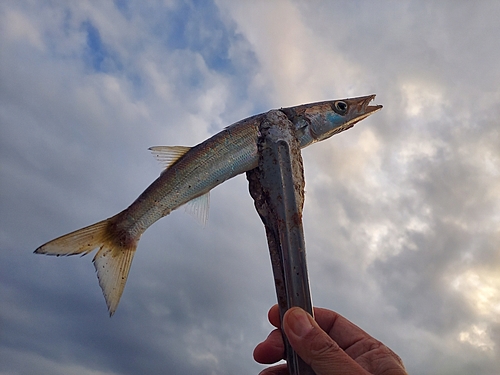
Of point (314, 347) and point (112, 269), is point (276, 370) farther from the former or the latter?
point (112, 269)

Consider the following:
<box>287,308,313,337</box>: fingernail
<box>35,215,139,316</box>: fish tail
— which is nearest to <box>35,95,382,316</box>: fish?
<box>35,215,139,316</box>: fish tail

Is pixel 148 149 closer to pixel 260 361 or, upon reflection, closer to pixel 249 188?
pixel 249 188

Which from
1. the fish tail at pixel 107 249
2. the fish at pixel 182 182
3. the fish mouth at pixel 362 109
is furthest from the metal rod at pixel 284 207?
the fish tail at pixel 107 249

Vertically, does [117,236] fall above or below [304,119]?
below

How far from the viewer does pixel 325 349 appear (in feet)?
13.5

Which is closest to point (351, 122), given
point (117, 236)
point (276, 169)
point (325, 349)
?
point (276, 169)

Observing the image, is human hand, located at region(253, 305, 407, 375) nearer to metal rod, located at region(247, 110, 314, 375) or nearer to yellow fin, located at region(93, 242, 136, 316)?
metal rod, located at region(247, 110, 314, 375)

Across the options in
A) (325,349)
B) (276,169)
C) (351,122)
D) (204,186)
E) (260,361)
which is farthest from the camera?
(260,361)

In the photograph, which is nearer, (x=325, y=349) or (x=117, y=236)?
(x=325, y=349)

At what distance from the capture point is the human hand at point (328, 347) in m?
4.10

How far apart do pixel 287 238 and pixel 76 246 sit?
2.81 m

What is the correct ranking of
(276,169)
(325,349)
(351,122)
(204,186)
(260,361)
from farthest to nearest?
(260,361), (351,122), (204,186), (276,169), (325,349)

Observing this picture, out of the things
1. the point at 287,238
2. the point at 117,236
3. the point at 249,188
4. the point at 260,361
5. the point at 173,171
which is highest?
the point at 173,171

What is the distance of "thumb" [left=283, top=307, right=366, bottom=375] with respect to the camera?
13.2 feet
